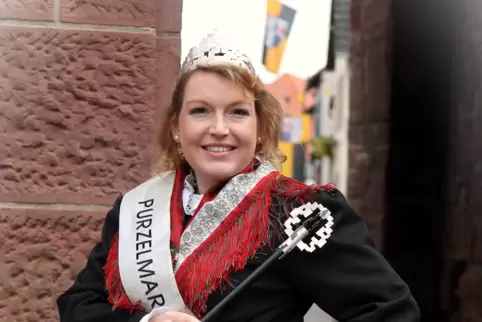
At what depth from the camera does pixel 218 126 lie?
1.42 meters

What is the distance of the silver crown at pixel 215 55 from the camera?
145 cm

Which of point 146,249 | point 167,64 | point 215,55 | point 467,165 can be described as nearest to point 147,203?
point 146,249

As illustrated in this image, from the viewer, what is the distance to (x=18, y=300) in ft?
6.54

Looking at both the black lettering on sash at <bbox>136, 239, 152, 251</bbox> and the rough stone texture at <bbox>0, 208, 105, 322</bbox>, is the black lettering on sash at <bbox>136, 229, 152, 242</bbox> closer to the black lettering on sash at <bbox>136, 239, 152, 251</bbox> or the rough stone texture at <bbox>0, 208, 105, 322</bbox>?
the black lettering on sash at <bbox>136, 239, 152, 251</bbox>

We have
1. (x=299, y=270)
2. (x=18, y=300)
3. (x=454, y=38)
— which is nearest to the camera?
(x=299, y=270)

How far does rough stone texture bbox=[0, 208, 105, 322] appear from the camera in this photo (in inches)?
78.5

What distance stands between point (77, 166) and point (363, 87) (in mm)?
1404

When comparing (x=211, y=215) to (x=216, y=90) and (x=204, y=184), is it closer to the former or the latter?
(x=204, y=184)

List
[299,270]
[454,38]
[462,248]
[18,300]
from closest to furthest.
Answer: [299,270]
[18,300]
[462,248]
[454,38]

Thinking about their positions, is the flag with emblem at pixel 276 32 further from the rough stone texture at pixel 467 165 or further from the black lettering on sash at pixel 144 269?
the black lettering on sash at pixel 144 269

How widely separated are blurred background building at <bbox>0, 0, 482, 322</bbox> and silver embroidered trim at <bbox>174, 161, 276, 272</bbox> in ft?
0.86

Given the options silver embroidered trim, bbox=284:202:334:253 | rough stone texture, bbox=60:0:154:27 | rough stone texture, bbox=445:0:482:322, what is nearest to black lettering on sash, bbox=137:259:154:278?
silver embroidered trim, bbox=284:202:334:253

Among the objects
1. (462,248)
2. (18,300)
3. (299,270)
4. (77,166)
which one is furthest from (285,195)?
(462,248)

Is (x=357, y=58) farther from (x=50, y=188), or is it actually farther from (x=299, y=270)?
(x=299, y=270)
